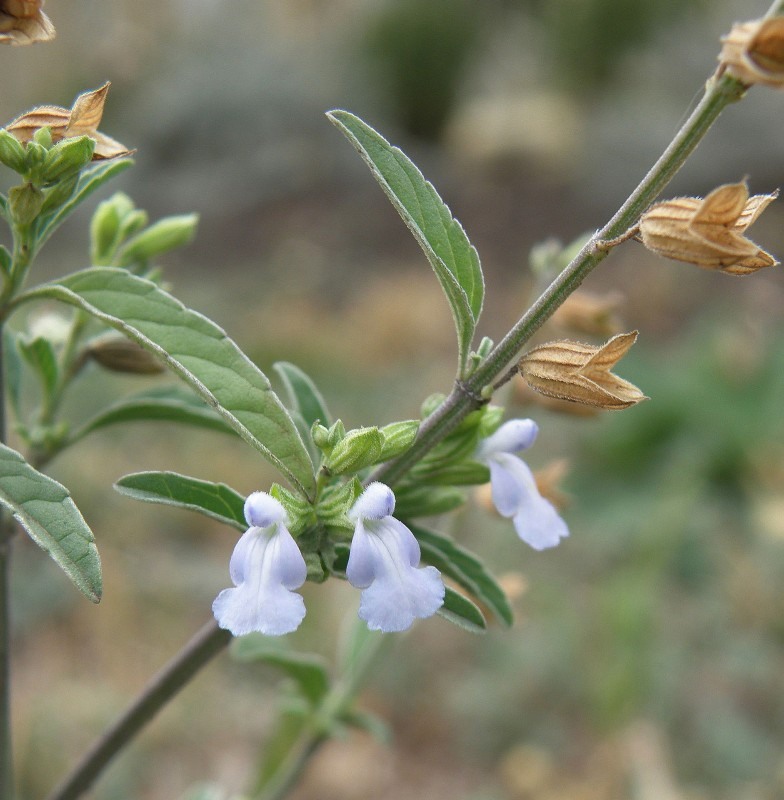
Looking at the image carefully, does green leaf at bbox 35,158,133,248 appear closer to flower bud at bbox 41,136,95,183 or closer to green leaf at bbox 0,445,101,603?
flower bud at bbox 41,136,95,183

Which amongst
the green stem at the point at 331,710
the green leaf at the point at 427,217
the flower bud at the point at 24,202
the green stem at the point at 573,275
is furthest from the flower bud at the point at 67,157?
the green stem at the point at 331,710

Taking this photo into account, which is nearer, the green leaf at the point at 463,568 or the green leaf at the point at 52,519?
the green leaf at the point at 52,519

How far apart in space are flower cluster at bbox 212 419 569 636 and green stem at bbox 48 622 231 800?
0.32ft

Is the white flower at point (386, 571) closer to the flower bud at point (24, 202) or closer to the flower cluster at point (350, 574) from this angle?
the flower cluster at point (350, 574)

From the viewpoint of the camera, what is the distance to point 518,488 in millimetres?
547

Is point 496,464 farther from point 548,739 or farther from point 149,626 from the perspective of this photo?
point 149,626

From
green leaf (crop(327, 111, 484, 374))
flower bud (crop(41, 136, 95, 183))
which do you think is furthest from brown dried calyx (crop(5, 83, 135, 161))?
Answer: green leaf (crop(327, 111, 484, 374))

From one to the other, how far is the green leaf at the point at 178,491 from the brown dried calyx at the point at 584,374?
176mm

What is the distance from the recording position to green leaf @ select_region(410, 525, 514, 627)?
56cm

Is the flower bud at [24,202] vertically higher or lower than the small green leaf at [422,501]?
higher

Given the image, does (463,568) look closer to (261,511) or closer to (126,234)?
(261,511)

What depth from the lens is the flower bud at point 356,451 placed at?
0.46m

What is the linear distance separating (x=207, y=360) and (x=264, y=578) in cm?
11

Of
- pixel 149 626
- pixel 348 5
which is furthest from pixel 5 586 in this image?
pixel 348 5
